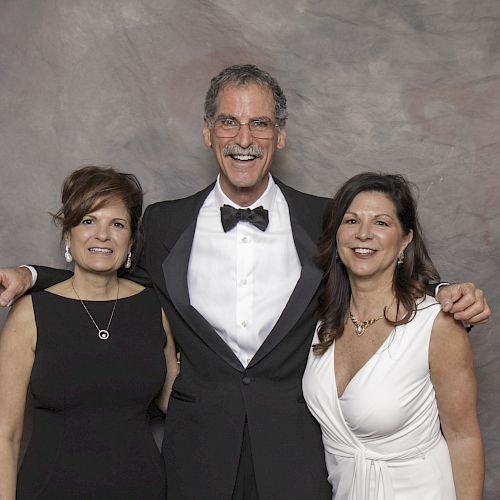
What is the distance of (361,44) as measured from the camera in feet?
10.7

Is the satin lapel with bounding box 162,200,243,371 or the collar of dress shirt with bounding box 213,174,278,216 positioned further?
the collar of dress shirt with bounding box 213,174,278,216

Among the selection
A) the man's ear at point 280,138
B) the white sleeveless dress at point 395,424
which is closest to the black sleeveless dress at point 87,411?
the white sleeveless dress at point 395,424

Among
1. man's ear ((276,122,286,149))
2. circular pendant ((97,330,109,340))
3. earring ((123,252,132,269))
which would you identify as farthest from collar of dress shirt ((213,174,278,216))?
circular pendant ((97,330,109,340))

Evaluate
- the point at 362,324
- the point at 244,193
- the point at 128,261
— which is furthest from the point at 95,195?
the point at 362,324

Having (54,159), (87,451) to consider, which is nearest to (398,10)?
(54,159)

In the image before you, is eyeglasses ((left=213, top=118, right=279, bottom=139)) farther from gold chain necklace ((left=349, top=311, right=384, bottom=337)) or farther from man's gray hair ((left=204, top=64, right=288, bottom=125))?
gold chain necklace ((left=349, top=311, right=384, bottom=337))

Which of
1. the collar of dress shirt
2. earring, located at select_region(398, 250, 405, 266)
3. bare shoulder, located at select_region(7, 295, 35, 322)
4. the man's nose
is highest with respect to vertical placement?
the man's nose

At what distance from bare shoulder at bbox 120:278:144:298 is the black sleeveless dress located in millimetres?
116

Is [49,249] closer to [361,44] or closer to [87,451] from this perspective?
[87,451]

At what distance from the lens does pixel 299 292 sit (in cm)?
266

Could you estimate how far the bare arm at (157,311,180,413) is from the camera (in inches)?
108

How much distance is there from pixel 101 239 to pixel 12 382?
50cm

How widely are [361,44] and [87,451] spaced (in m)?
1.84

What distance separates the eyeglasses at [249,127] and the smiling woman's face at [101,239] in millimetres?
416
